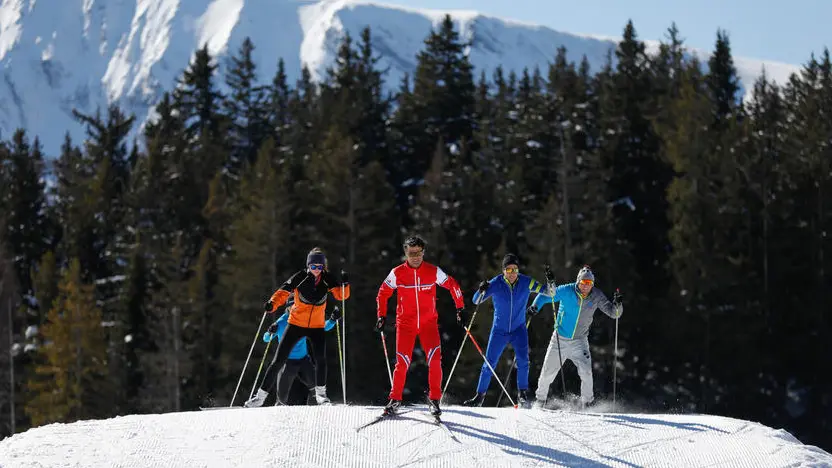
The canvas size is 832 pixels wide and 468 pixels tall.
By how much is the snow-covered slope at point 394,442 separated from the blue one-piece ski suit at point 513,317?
1.69 m

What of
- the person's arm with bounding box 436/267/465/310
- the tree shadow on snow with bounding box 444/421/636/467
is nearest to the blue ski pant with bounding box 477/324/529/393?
the person's arm with bounding box 436/267/465/310

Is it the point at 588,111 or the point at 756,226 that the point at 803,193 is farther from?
the point at 588,111

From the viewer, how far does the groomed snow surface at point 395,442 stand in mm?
9859

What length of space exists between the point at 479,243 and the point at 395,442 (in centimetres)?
3866

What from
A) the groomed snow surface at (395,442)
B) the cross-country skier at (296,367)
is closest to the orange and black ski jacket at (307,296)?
the cross-country skier at (296,367)

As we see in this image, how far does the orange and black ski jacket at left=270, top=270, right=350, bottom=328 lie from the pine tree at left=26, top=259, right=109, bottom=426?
34.9 metres

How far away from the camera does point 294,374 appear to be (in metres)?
13.1

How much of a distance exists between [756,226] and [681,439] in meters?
38.0

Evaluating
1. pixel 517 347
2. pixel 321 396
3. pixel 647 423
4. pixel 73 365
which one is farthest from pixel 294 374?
pixel 73 365

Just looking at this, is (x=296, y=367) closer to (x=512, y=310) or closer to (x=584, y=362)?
(x=512, y=310)

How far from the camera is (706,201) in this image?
→ 4453cm

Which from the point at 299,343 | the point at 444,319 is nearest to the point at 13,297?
the point at 444,319

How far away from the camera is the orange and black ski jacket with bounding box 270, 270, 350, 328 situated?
1250cm

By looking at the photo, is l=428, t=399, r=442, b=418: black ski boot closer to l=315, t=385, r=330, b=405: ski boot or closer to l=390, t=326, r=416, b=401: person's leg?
l=390, t=326, r=416, b=401: person's leg
